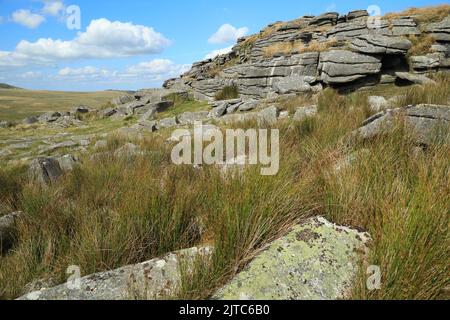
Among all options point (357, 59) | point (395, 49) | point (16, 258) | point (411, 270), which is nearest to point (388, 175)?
point (411, 270)

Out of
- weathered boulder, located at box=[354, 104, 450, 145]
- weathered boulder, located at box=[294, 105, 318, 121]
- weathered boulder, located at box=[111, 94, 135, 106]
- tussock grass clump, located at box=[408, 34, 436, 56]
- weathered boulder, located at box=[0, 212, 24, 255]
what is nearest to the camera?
weathered boulder, located at box=[0, 212, 24, 255]

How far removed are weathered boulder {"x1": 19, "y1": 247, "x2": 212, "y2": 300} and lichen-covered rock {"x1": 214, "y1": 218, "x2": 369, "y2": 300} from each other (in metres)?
0.31

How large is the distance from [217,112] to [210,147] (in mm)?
8464

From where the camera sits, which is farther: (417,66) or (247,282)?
(417,66)

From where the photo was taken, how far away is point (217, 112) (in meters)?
13.7

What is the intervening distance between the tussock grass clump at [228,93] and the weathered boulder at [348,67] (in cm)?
611

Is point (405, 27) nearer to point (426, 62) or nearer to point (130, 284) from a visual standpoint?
point (426, 62)

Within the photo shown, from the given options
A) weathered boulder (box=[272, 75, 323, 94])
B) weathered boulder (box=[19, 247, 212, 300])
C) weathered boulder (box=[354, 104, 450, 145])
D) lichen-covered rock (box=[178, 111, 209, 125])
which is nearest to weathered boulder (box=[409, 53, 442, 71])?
weathered boulder (box=[272, 75, 323, 94])

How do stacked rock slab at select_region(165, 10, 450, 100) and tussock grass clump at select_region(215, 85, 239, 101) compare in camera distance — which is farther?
tussock grass clump at select_region(215, 85, 239, 101)

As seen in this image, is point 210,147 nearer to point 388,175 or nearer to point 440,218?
point 388,175

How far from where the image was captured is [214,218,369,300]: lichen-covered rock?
174 centimetres

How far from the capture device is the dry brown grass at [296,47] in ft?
56.6

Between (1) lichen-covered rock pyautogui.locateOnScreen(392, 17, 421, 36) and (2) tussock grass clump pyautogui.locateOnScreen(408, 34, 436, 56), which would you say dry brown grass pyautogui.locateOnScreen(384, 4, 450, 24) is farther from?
(2) tussock grass clump pyautogui.locateOnScreen(408, 34, 436, 56)
